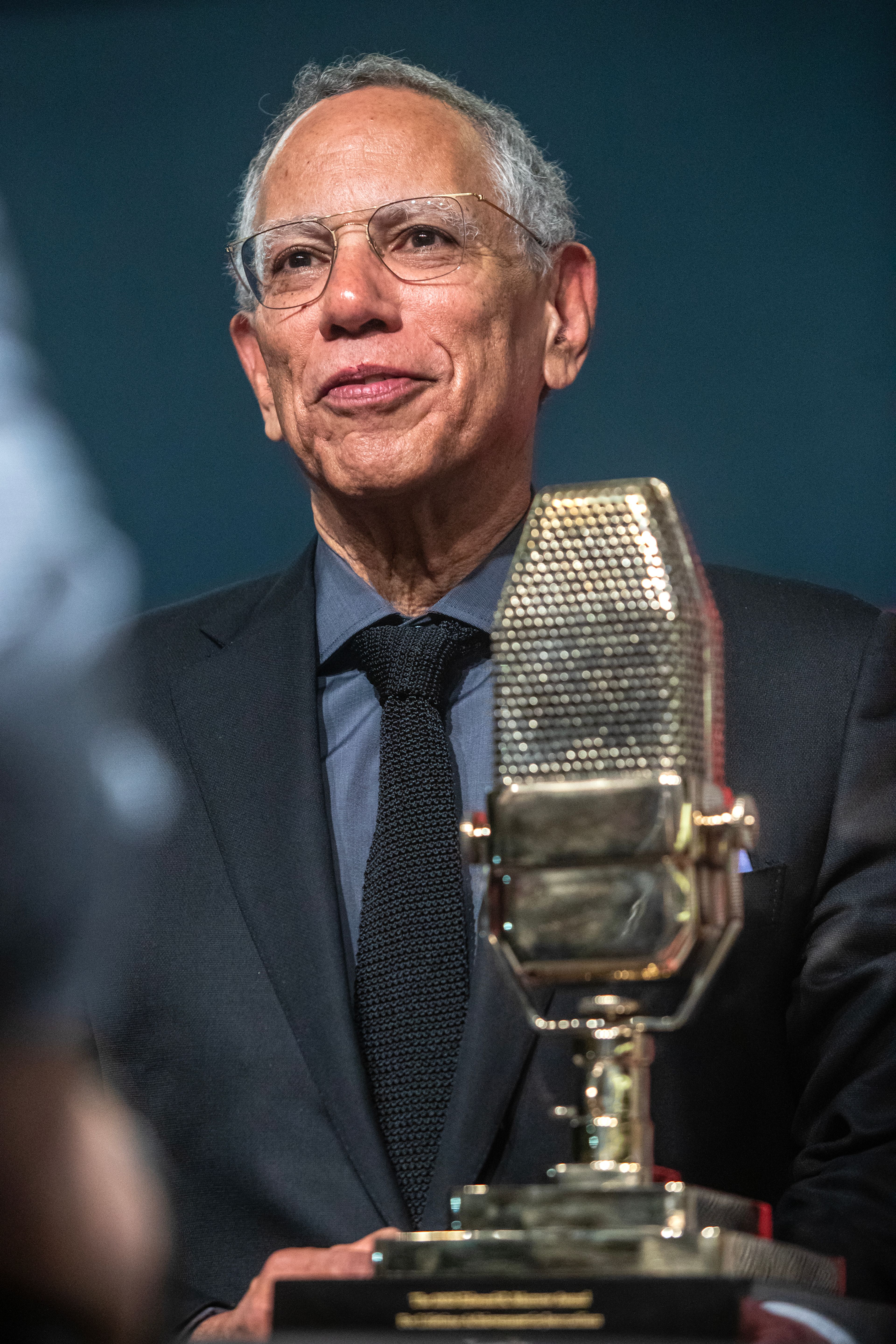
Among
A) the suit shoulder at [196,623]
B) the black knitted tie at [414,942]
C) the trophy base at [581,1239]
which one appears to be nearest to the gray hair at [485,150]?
the suit shoulder at [196,623]

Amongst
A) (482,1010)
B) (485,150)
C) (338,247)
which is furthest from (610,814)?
(485,150)

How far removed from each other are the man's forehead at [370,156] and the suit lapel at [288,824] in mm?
493

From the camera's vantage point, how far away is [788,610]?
198cm

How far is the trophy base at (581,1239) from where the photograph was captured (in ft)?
2.68

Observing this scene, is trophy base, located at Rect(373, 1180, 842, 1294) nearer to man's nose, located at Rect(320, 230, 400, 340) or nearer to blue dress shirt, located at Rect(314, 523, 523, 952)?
blue dress shirt, located at Rect(314, 523, 523, 952)

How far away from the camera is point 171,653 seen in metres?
2.06

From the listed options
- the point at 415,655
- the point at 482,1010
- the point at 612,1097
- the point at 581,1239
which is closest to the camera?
the point at 581,1239

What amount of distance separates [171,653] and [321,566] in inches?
9.7

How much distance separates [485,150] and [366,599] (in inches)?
25.8

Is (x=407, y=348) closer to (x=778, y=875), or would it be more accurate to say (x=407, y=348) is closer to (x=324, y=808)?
(x=324, y=808)

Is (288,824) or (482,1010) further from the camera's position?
(288,824)

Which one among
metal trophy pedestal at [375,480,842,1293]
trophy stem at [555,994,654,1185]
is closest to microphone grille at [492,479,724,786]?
metal trophy pedestal at [375,480,842,1293]

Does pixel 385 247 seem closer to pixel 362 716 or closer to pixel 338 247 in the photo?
pixel 338 247

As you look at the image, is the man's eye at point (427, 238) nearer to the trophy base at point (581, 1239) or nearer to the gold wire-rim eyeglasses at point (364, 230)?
the gold wire-rim eyeglasses at point (364, 230)
